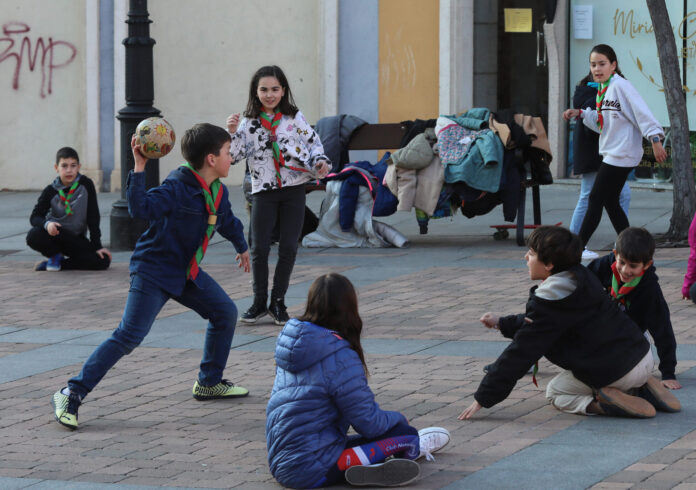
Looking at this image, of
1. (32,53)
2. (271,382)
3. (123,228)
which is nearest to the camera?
(271,382)

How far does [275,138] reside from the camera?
814cm

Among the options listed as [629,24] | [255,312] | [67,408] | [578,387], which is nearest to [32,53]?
[629,24]

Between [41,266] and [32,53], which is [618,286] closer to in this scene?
[41,266]

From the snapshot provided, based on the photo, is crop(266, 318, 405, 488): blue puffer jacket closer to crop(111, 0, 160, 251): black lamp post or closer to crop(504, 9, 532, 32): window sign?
crop(111, 0, 160, 251): black lamp post

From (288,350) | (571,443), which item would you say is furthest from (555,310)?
(288,350)

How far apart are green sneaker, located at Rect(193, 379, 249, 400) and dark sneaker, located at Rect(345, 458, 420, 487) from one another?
64.0 inches

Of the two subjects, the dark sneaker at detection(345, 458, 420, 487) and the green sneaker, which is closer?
the dark sneaker at detection(345, 458, 420, 487)

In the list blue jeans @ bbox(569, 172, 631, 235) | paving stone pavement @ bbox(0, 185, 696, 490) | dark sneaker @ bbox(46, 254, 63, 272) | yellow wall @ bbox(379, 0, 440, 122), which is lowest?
paving stone pavement @ bbox(0, 185, 696, 490)

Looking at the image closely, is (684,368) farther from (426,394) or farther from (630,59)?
(630,59)

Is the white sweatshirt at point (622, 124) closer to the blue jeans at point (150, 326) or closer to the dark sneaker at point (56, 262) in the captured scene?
the blue jeans at point (150, 326)

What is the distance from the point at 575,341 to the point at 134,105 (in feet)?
23.9

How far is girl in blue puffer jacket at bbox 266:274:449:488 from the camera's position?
467 centimetres

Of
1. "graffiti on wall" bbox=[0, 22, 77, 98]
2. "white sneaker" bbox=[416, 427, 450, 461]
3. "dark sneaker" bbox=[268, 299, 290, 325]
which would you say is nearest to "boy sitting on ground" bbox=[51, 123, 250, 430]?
"white sneaker" bbox=[416, 427, 450, 461]

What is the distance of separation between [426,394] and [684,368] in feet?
4.61
